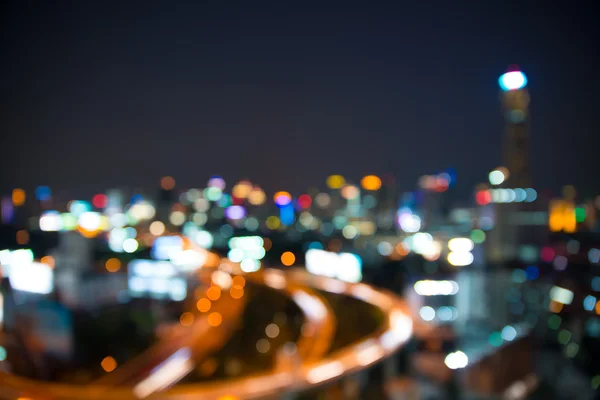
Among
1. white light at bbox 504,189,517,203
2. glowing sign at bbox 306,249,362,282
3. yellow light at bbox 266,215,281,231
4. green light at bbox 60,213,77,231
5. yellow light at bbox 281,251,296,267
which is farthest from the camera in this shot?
yellow light at bbox 266,215,281,231

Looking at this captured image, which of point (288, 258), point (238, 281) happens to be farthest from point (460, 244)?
point (238, 281)

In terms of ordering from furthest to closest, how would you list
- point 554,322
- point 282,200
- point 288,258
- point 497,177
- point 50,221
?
1. point 282,200
2. point 288,258
3. point 50,221
4. point 497,177
5. point 554,322

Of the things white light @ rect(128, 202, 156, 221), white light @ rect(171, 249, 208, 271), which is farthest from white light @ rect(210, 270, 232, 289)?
white light @ rect(128, 202, 156, 221)

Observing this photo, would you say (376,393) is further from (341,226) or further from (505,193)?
(341,226)

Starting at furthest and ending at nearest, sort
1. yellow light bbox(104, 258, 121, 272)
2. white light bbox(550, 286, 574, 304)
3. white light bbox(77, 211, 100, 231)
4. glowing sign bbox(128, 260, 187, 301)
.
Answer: white light bbox(77, 211, 100, 231) < yellow light bbox(104, 258, 121, 272) < glowing sign bbox(128, 260, 187, 301) < white light bbox(550, 286, 574, 304)

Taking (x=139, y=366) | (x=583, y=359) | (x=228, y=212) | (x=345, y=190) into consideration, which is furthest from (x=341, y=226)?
(x=583, y=359)

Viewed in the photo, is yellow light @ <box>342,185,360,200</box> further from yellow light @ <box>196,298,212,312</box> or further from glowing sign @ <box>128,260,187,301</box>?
yellow light @ <box>196,298,212,312</box>

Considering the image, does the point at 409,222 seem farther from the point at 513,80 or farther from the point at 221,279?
the point at 513,80

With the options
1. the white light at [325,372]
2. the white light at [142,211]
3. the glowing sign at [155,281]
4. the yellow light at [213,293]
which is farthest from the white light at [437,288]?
the white light at [142,211]
